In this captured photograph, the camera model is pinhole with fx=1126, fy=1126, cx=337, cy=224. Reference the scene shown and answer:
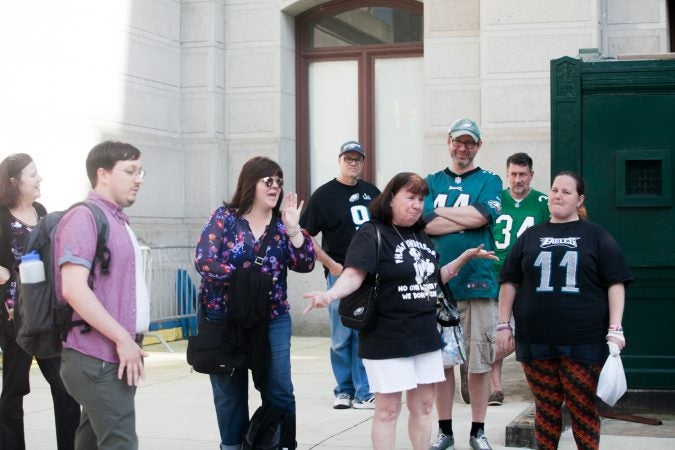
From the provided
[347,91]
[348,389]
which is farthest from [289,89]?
[348,389]

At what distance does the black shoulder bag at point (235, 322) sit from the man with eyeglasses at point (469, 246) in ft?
5.22

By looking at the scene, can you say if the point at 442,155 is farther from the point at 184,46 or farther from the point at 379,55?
the point at 184,46

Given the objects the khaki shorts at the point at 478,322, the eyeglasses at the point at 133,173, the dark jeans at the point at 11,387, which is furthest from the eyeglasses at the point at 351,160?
the eyeglasses at the point at 133,173

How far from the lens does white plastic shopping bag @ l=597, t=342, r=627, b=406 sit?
6.05 m

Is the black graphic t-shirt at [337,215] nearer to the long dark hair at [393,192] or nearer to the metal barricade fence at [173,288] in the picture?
the long dark hair at [393,192]

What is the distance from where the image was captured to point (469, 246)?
7461 millimetres

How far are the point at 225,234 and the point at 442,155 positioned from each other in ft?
25.3

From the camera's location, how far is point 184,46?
1488cm

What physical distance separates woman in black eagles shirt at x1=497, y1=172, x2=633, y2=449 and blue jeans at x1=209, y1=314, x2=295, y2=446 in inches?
52.5

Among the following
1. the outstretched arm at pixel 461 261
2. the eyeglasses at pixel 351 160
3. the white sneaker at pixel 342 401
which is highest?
the eyeglasses at pixel 351 160

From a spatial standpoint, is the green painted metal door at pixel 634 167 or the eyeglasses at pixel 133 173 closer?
the eyeglasses at pixel 133 173

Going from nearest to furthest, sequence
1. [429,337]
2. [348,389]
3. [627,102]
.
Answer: [429,337], [627,102], [348,389]

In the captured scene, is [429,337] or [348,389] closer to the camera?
[429,337]

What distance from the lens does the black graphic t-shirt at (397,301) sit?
614 cm
